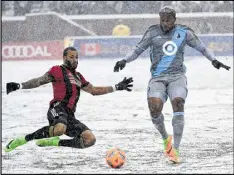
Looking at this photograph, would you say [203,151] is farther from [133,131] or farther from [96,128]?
[96,128]

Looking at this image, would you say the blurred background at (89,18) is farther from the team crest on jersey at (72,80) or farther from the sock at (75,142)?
the team crest on jersey at (72,80)

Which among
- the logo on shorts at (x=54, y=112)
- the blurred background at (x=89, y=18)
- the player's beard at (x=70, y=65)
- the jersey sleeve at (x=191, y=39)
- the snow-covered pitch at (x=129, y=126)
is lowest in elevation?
the snow-covered pitch at (x=129, y=126)

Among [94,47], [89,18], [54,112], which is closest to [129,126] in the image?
[54,112]

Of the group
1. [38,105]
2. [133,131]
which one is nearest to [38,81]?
[133,131]

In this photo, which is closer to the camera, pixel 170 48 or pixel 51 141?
pixel 170 48

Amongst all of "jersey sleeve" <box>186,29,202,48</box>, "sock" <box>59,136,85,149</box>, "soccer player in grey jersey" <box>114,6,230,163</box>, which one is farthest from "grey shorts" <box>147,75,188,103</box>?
"sock" <box>59,136,85,149</box>

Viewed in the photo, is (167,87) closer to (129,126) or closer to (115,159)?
(115,159)

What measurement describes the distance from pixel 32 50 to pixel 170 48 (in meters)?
17.2

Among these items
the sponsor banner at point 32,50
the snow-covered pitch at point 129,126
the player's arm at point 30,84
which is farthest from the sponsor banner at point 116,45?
the player's arm at point 30,84

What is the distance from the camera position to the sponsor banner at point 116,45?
22.0 meters

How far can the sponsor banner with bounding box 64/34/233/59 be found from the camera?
21969 millimetres

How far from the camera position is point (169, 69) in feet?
22.5

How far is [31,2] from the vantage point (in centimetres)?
2555

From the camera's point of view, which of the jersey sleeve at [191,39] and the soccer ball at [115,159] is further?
the jersey sleeve at [191,39]
